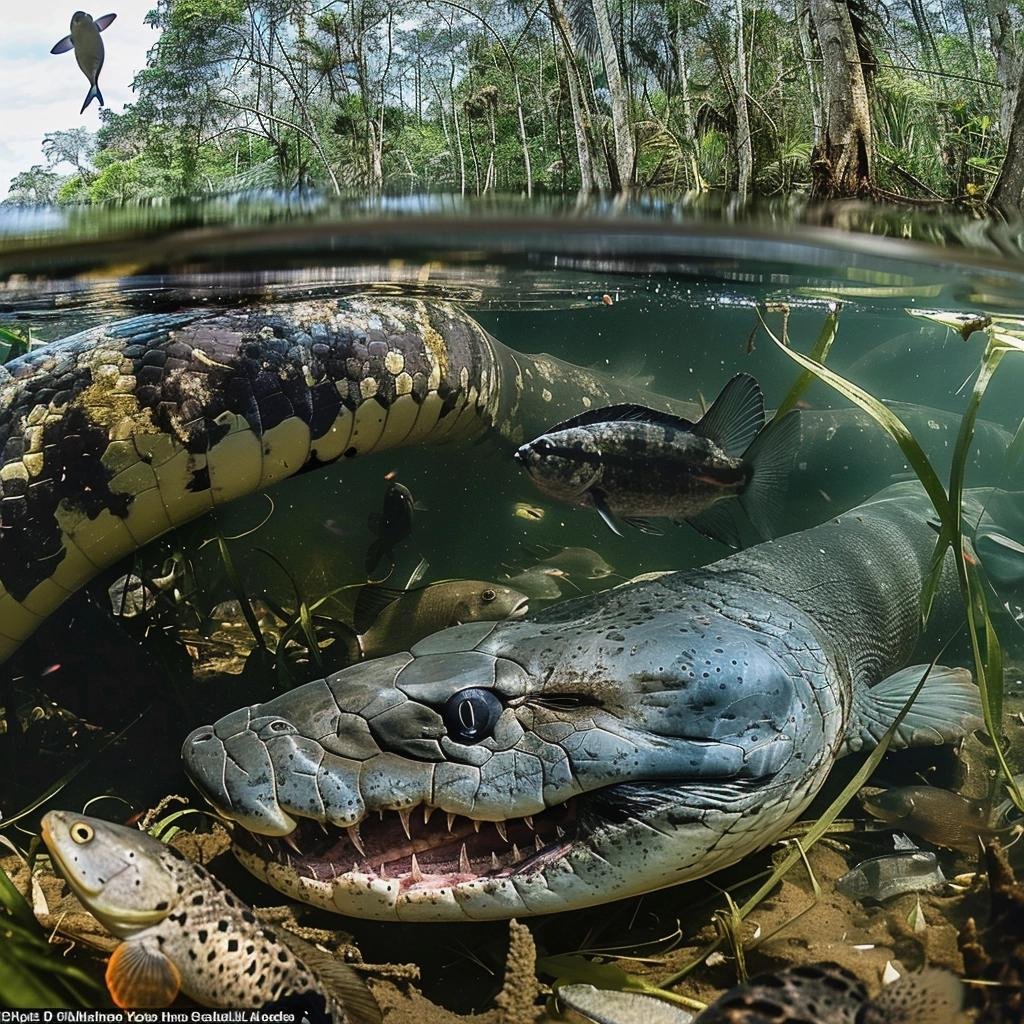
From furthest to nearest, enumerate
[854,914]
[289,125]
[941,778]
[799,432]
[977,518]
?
[977,518], [799,432], [941,778], [289,125], [854,914]

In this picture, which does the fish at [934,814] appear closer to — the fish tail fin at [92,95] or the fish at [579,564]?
the fish at [579,564]

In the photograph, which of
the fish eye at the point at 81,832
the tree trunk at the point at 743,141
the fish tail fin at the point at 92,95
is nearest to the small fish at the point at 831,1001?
the fish eye at the point at 81,832

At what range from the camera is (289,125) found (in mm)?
2811

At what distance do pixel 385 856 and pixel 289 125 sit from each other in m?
2.32

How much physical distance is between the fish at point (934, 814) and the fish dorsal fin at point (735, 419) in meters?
1.35

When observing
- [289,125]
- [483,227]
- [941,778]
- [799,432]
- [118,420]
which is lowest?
[941,778]

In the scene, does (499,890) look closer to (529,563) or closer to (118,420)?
(529,563)

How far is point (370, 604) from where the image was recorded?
3350mm

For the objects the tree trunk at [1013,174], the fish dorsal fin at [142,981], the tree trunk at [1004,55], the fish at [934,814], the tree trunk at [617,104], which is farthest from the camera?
the tree trunk at [1004,55]

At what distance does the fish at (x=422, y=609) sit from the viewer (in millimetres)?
3211

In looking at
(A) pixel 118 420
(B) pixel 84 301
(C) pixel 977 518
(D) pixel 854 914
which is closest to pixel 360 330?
(A) pixel 118 420

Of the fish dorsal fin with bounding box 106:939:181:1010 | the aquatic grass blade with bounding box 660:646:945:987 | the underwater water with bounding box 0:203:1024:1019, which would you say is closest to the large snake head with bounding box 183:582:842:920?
the aquatic grass blade with bounding box 660:646:945:987

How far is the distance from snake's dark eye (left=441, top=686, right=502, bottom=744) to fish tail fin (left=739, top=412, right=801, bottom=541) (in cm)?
167

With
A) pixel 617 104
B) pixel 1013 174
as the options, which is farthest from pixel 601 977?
pixel 1013 174
